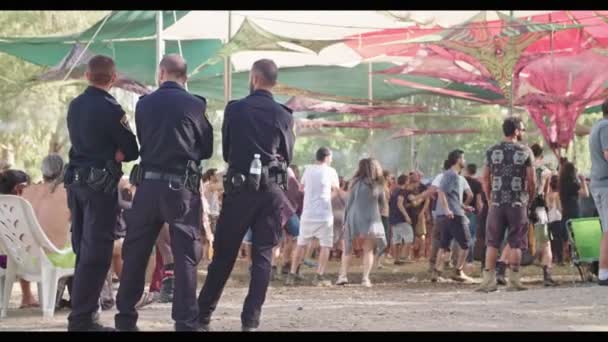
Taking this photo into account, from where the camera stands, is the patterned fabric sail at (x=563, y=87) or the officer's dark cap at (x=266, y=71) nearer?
the officer's dark cap at (x=266, y=71)

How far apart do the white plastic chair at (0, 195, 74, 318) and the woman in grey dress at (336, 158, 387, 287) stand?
555cm

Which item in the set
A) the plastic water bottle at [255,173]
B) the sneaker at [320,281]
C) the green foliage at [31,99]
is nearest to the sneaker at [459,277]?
the sneaker at [320,281]

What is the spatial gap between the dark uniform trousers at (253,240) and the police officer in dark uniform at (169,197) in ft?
1.19

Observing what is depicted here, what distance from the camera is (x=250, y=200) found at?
8523 mm

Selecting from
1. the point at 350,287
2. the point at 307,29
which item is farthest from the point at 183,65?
the point at 307,29

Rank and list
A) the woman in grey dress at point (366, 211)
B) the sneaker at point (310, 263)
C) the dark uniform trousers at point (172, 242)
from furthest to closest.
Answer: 1. the sneaker at point (310, 263)
2. the woman in grey dress at point (366, 211)
3. the dark uniform trousers at point (172, 242)

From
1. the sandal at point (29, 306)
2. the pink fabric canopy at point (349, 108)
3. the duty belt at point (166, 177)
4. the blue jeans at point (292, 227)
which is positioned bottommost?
the sandal at point (29, 306)

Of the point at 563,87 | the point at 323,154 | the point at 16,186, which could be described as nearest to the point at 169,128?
the point at 16,186

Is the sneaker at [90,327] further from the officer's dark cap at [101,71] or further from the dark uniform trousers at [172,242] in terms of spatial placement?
the officer's dark cap at [101,71]

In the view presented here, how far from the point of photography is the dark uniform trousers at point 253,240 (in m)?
8.52

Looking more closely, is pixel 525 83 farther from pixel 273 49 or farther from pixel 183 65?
pixel 183 65

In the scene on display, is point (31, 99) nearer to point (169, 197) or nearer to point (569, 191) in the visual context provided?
point (569, 191)

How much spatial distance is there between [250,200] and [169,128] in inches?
33.2

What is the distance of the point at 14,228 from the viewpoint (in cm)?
1013
